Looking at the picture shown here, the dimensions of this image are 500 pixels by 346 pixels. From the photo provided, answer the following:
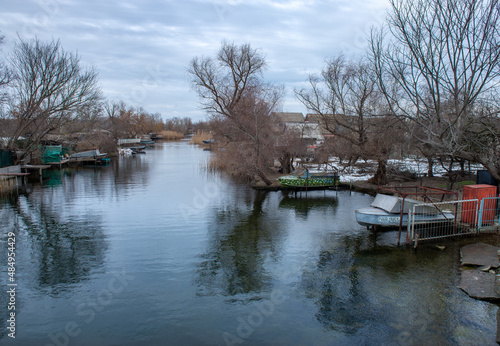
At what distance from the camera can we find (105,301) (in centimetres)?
966

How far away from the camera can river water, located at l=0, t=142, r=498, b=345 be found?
26.7 ft

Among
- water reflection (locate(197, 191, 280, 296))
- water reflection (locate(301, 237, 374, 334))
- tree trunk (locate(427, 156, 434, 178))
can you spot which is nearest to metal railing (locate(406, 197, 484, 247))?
water reflection (locate(301, 237, 374, 334))

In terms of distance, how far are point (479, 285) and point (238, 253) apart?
790 cm

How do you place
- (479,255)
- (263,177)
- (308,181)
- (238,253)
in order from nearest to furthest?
(479,255)
(238,253)
(308,181)
(263,177)

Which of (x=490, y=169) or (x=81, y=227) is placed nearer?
(x=490, y=169)

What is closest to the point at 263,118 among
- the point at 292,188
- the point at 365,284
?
the point at 292,188

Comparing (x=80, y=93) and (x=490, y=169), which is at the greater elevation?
(x=80, y=93)

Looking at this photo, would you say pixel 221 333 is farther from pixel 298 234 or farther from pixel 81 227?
pixel 81 227

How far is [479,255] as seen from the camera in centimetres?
1194

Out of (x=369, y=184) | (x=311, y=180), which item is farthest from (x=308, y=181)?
(x=369, y=184)

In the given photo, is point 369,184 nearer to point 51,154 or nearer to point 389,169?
point 389,169

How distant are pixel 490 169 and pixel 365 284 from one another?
7919 millimetres

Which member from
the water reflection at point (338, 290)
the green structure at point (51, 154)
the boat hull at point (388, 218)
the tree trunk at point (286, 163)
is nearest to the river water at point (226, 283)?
the water reflection at point (338, 290)

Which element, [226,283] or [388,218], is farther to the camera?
[388,218]
